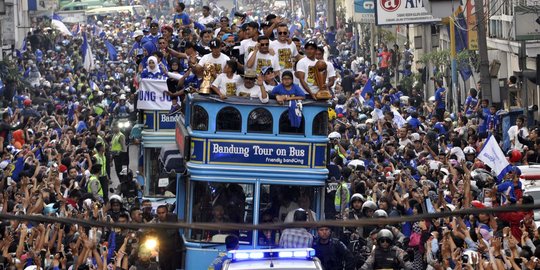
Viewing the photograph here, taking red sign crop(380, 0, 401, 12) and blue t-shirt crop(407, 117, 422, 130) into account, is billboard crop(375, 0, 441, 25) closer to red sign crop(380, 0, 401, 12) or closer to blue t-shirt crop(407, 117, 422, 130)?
red sign crop(380, 0, 401, 12)

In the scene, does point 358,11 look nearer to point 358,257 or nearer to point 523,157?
point 523,157

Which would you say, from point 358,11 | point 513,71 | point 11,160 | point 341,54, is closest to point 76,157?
point 11,160

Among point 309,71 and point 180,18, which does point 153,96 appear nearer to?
point 180,18

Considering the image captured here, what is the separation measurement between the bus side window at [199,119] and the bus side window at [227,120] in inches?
5.3

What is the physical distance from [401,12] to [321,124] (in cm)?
2804

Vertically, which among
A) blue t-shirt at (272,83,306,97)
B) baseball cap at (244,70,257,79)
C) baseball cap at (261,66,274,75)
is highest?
baseball cap at (261,66,274,75)

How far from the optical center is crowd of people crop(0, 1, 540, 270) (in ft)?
50.8

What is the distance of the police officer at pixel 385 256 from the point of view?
15.0 m

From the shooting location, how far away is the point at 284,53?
696 inches

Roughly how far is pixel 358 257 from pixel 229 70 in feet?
7.90

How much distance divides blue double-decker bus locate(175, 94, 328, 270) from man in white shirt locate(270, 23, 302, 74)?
1617 mm

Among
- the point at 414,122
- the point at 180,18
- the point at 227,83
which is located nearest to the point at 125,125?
the point at 180,18

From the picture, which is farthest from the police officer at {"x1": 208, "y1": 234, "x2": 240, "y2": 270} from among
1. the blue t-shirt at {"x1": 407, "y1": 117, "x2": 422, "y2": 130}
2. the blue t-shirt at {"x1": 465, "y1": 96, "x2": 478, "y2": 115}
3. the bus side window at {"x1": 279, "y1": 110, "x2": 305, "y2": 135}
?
the blue t-shirt at {"x1": 465, "y1": 96, "x2": 478, "y2": 115}

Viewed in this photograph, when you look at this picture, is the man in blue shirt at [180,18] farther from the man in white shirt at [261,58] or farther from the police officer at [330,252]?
the police officer at [330,252]
